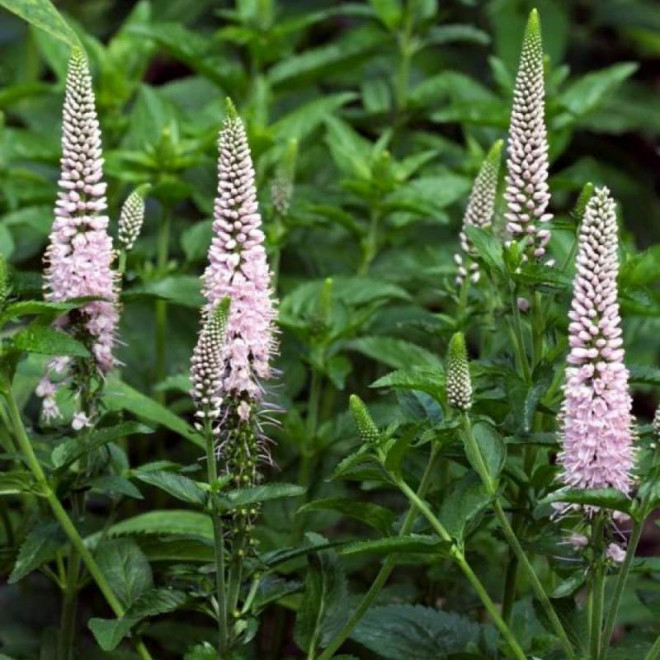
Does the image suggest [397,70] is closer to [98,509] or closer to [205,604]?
[98,509]

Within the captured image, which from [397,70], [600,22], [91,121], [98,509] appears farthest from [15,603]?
[600,22]

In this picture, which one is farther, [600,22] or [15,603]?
[600,22]

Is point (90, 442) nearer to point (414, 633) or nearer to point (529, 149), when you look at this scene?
point (414, 633)

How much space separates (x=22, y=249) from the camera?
15.3ft

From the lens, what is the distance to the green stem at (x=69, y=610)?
309 centimetres

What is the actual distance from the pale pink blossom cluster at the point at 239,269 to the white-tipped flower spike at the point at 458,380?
384 millimetres

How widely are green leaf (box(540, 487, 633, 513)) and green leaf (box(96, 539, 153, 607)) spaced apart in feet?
3.25

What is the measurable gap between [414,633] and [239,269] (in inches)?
36.1

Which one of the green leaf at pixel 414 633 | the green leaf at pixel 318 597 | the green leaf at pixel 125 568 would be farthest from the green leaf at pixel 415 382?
the green leaf at pixel 125 568

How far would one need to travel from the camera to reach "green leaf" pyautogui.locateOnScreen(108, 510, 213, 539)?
3.39 metres

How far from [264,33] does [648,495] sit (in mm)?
3159

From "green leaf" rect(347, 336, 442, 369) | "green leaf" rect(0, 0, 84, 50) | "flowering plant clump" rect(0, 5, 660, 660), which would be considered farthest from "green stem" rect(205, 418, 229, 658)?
"green leaf" rect(347, 336, 442, 369)

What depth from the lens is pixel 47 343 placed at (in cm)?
260

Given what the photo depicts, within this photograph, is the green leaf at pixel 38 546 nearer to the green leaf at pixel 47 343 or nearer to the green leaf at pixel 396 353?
the green leaf at pixel 47 343
